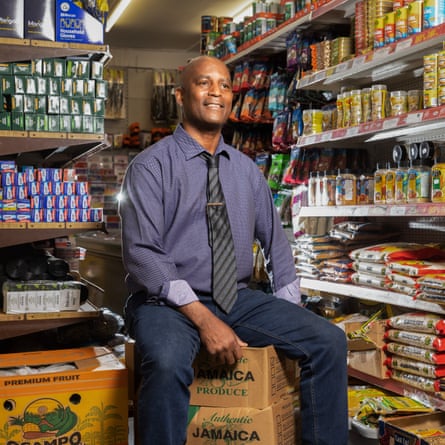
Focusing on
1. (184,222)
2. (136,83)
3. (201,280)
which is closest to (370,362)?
(201,280)

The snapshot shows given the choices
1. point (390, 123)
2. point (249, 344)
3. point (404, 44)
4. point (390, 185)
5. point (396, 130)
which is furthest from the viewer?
point (396, 130)

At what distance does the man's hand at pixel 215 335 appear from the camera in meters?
2.29

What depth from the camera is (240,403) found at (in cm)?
241

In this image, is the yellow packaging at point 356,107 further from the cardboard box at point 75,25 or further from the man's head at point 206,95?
the cardboard box at point 75,25

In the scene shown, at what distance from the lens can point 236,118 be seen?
5.20 meters

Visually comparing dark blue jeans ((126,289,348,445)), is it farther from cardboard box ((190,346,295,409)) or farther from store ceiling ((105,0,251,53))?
store ceiling ((105,0,251,53))

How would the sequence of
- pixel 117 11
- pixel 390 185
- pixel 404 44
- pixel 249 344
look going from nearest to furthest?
pixel 249 344 < pixel 404 44 < pixel 390 185 < pixel 117 11

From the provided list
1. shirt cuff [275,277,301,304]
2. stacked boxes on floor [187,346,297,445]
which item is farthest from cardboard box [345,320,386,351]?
stacked boxes on floor [187,346,297,445]

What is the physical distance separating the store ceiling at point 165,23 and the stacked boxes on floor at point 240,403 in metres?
5.88

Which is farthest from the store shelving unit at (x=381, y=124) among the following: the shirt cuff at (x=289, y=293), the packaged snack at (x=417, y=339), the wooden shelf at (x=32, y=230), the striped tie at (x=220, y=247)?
the wooden shelf at (x=32, y=230)

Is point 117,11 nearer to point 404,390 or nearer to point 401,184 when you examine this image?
point 401,184

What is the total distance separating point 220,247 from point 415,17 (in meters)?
1.39

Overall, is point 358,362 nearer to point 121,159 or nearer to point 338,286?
point 338,286

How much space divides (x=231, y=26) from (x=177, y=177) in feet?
10.2
